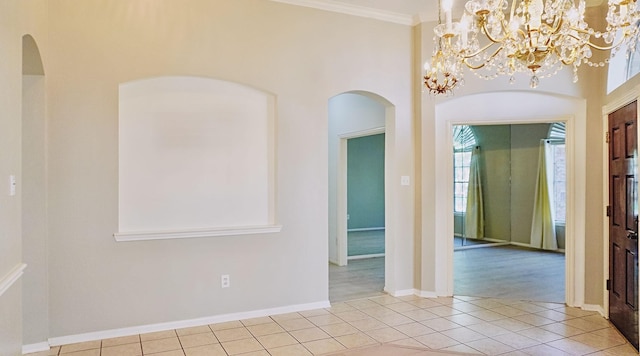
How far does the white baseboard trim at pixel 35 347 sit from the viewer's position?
3195 millimetres

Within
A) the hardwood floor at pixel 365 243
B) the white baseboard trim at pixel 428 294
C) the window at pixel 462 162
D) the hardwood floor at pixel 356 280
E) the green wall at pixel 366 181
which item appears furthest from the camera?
the green wall at pixel 366 181

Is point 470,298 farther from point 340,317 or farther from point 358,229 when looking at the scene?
point 358,229

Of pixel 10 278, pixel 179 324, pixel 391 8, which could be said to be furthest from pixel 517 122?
pixel 10 278

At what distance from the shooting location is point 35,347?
10.6 feet

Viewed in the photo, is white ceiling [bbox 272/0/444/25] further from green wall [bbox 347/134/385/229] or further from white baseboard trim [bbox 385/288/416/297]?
green wall [bbox 347/134/385/229]

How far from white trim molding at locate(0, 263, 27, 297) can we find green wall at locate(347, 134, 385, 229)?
7932 millimetres

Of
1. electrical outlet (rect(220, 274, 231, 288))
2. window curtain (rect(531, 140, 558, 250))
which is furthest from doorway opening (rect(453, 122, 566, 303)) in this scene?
electrical outlet (rect(220, 274, 231, 288))

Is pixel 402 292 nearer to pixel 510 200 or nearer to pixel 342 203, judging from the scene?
pixel 342 203

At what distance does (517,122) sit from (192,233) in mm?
3665

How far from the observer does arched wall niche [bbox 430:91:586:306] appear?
4.35m

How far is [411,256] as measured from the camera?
479 cm

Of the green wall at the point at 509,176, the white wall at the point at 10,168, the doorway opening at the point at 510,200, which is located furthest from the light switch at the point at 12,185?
the green wall at the point at 509,176

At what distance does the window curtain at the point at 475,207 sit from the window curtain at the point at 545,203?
1.20 metres

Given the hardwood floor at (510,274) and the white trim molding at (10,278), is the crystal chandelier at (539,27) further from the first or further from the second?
the hardwood floor at (510,274)
